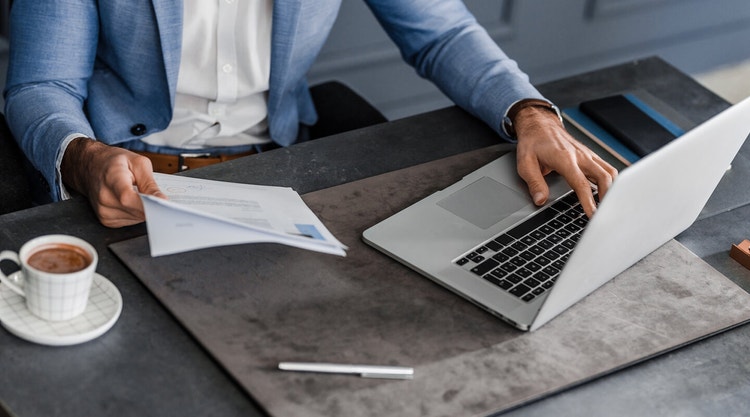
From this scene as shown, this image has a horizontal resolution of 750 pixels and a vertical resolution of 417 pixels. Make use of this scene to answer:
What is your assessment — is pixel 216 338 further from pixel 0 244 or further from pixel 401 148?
pixel 401 148

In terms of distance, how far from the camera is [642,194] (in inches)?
42.9

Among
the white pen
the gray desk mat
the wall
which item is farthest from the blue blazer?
the wall

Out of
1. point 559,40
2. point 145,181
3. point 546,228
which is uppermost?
point 145,181

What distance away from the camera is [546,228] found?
1327 millimetres

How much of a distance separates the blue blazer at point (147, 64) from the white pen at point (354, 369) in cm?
52

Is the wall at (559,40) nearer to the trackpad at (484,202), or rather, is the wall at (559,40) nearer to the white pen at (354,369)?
the trackpad at (484,202)

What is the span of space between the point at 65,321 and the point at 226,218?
0.70 ft

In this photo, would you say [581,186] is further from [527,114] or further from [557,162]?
[527,114]

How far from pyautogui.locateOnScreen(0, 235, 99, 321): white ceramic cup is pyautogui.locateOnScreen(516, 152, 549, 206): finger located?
612 millimetres

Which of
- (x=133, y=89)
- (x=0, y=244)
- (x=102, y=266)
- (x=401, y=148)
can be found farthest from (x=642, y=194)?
(x=133, y=89)

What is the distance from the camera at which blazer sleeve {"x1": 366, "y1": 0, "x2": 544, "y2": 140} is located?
1.59 m

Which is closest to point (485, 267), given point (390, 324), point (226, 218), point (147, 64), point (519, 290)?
point (519, 290)

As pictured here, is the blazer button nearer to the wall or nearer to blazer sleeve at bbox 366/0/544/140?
blazer sleeve at bbox 366/0/544/140

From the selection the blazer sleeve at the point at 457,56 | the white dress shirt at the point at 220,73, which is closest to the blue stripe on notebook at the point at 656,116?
the blazer sleeve at the point at 457,56
